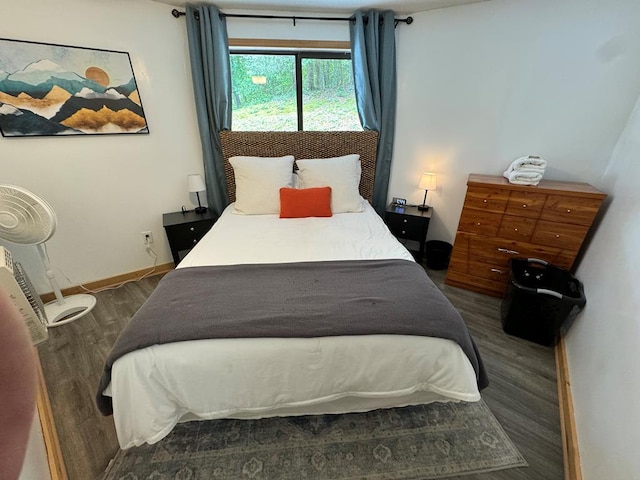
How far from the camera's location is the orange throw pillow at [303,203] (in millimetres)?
2225

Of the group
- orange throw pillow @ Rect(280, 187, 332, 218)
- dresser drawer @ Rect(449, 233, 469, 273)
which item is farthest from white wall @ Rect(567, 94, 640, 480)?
orange throw pillow @ Rect(280, 187, 332, 218)

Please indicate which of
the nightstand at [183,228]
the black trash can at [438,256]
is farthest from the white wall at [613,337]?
the nightstand at [183,228]

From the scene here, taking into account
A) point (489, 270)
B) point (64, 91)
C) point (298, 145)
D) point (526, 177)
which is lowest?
point (489, 270)

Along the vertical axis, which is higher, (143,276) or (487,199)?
(487,199)

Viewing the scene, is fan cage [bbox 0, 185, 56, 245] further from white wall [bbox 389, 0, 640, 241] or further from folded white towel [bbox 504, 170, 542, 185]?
folded white towel [bbox 504, 170, 542, 185]

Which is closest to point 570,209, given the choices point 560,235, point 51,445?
point 560,235

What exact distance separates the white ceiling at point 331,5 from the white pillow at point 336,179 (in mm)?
1232

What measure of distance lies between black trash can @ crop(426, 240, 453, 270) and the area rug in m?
1.49

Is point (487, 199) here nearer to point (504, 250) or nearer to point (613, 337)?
point (504, 250)

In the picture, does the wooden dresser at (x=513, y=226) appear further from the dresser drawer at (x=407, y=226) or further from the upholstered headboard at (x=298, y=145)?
the upholstered headboard at (x=298, y=145)

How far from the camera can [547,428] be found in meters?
1.32

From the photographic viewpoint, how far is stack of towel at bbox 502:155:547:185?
194 centimetres

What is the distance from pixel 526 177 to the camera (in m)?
1.96

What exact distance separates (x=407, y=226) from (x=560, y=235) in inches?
43.6
